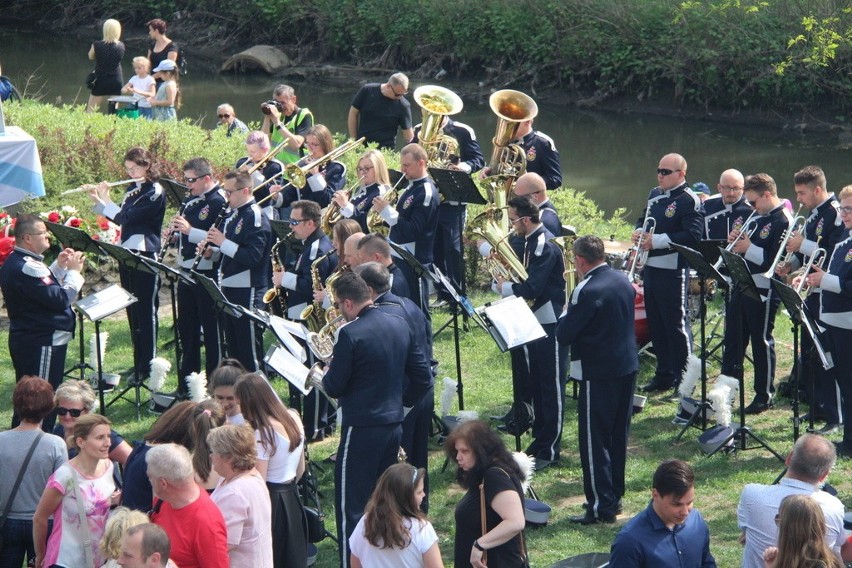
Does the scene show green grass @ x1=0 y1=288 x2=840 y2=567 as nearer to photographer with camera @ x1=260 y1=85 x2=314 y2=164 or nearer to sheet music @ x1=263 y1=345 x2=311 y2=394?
sheet music @ x1=263 y1=345 x2=311 y2=394

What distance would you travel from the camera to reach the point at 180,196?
10.7 metres

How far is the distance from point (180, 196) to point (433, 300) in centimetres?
311

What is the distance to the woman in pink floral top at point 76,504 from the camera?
632cm

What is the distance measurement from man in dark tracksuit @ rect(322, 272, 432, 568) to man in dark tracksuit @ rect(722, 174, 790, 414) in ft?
10.3

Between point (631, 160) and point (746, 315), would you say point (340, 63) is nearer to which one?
point (631, 160)

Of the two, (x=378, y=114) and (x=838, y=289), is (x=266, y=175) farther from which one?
(x=838, y=289)

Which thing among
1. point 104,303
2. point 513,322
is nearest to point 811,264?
point 513,322

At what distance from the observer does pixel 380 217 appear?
1034cm

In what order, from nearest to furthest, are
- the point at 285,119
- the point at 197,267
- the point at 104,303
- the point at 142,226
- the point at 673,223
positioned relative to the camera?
the point at 104,303, the point at 673,223, the point at 197,267, the point at 142,226, the point at 285,119

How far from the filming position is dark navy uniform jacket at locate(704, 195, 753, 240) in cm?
1036

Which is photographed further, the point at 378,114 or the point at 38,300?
the point at 378,114

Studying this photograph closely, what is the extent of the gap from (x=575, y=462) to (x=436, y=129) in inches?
149

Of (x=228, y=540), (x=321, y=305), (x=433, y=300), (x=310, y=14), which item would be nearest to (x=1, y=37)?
(x=310, y=14)

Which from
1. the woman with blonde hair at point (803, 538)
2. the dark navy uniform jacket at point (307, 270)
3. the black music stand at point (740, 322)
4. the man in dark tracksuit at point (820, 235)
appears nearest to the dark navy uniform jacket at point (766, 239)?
the man in dark tracksuit at point (820, 235)
